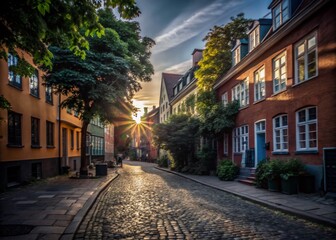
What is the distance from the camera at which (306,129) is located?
1336cm

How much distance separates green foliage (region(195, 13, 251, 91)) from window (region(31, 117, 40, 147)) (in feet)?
43.5

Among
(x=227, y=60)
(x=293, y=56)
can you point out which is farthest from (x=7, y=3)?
(x=227, y=60)

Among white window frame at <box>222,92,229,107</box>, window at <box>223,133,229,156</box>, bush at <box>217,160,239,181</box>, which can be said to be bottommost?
bush at <box>217,160,239,181</box>

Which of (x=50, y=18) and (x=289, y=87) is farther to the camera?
(x=289, y=87)

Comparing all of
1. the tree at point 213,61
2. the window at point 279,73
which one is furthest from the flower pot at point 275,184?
the tree at point 213,61

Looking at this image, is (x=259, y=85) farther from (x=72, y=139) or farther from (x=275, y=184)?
(x=72, y=139)

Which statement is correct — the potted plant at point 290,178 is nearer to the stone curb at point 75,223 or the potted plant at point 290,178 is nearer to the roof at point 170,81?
the stone curb at point 75,223

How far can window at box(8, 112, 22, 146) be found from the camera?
15.1 meters

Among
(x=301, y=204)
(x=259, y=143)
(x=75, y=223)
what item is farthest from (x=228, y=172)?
(x=75, y=223)

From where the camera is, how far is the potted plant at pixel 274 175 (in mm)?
12873

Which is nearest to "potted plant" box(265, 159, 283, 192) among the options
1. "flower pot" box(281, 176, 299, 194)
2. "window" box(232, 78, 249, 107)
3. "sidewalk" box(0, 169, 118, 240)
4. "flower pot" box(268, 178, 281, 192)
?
"flower pot" box(268, 178, 281, 192)

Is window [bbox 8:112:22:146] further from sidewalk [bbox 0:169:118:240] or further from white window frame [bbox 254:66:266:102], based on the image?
white window frame [bbox 254:66:266:102]

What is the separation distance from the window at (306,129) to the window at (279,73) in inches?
81.4

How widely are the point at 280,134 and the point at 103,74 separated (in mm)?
10567
